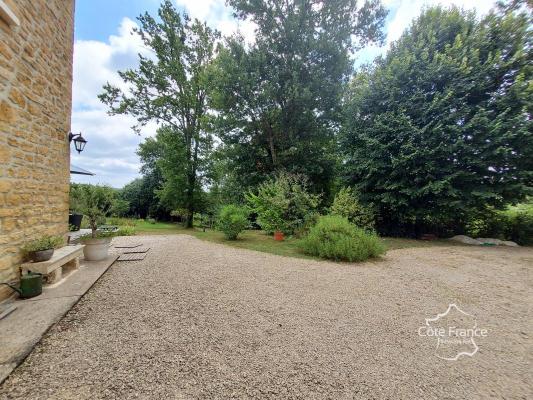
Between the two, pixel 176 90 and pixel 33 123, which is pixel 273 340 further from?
pixel 176 90

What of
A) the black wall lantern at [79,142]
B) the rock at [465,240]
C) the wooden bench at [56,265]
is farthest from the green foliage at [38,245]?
the rock at [465,240]

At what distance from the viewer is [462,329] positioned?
2.46m

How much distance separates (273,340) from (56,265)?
129 inches

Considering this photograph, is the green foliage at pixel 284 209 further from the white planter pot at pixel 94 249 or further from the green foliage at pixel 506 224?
the green foliage at pixel 506 224

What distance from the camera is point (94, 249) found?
14.4 ft

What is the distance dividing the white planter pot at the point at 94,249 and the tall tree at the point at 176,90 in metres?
8.15

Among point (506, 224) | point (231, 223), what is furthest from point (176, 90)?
point (506, 224)

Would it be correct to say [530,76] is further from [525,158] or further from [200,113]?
[200,113]

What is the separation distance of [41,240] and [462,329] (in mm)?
5605

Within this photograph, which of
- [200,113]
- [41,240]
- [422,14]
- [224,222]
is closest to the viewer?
[41,240]

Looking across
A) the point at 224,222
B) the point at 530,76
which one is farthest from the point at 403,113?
the point at 224,222

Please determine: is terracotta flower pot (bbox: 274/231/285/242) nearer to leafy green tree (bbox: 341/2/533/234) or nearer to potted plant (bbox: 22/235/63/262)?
leafy green tree (bbox: 341/2/533/234)

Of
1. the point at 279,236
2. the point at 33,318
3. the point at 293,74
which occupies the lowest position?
the point at 33,318

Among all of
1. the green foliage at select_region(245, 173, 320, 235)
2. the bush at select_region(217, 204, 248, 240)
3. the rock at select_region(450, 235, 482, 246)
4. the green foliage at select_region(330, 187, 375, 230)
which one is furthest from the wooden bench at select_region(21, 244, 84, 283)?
the rock at select_region(450, 235, 482, 246)
